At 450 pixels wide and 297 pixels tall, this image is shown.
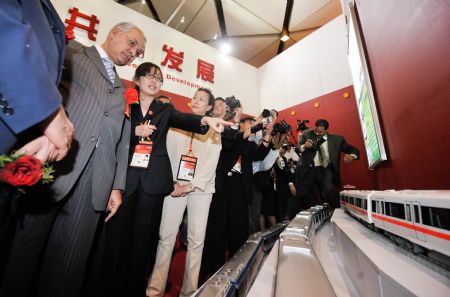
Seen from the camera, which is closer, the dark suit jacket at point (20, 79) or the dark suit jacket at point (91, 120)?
the dark suit jacket at point (20, 79)

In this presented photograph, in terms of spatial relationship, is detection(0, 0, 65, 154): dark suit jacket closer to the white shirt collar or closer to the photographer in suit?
the white shirt collar

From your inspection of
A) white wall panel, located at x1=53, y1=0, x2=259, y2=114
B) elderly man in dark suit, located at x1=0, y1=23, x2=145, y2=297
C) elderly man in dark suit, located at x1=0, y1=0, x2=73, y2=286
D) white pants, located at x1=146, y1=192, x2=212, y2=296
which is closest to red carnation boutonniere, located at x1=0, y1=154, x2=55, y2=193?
elderly man in dark suit, located at x1=0, y1=0, x2=73, y2=286

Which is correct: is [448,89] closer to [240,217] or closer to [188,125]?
[188,125]

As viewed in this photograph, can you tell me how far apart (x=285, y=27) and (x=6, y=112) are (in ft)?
19.3

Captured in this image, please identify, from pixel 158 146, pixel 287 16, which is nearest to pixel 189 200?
pixel 158 146

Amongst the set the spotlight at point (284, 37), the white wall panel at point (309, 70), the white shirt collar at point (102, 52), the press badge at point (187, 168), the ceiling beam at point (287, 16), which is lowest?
the press badge at point (187, 168)

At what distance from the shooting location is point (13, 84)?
0.45m

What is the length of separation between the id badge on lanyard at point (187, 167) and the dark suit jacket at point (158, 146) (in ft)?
0.87

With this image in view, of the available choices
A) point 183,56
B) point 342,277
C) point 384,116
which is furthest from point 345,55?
point 342,277

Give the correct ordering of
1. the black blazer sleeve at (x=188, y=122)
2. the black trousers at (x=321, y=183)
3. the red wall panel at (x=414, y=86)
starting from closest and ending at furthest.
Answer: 1. the red wall panel at (x=414, y=86)
2. the black blazer sleeve at (x=188, y=122)
3. the black trousers at (x=321, y=183)

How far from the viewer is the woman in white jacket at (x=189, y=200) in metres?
1.30

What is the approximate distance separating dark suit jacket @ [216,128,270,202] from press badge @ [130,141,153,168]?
25.9 inches

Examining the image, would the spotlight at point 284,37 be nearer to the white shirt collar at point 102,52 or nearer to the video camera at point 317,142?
the video camera at point 317,142

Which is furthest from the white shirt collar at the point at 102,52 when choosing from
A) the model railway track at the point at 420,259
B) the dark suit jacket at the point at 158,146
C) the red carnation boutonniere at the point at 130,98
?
the model railway track at the point at 420,259
